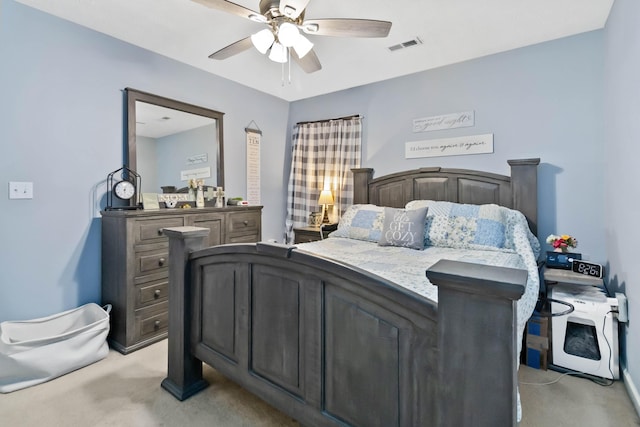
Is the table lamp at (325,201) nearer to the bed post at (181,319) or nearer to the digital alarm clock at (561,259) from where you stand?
the bed post at (181,319)

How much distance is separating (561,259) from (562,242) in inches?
5.7

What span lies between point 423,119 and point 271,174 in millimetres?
2023

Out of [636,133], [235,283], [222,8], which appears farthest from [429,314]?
[222,8]

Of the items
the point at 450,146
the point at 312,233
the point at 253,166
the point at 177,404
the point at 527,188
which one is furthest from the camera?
the point at 253,166

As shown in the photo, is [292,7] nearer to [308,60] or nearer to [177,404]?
[308,60]

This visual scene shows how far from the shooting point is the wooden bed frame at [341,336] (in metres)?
0.79

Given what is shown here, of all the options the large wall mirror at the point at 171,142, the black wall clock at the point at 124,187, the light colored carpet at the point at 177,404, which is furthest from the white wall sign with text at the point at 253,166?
the light colored carpet at the point at 177,404

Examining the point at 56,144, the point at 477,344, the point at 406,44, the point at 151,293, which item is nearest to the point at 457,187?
the point at 406,44

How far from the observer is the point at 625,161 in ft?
6.40

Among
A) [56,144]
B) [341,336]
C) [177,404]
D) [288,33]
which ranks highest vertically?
[288,33]

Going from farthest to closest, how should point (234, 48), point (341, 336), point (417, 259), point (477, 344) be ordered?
1. point (234, 48)
2. point (417, 259)
3. point (341, 336)
4. point (477, 344)

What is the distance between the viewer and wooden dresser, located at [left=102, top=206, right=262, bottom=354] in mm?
2402

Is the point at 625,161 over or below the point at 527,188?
over

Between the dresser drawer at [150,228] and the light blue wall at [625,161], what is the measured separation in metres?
3.17
